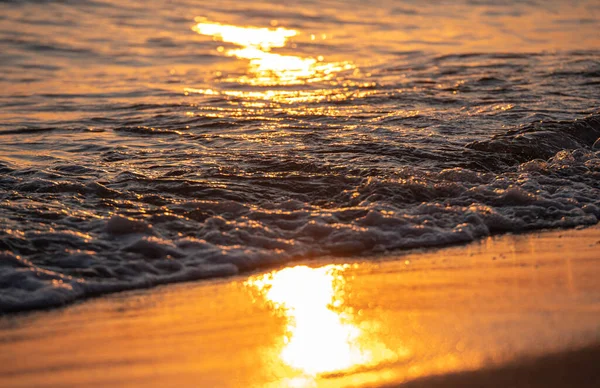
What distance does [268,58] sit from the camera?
402 inches

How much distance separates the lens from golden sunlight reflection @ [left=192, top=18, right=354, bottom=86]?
8883mm

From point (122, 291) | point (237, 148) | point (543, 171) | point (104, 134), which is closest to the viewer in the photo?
point (122, 291)

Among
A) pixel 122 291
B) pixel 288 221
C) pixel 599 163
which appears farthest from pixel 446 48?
pixel 122 291

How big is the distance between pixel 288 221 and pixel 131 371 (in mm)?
1619

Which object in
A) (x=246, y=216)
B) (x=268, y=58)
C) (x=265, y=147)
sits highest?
(x=268, y=58)

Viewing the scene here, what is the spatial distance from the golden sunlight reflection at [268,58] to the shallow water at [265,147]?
Result: 0.05 m

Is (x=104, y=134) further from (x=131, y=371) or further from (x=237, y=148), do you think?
(x=131, y=371)

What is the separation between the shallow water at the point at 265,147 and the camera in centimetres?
376

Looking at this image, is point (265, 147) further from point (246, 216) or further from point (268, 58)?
point (268, 58)

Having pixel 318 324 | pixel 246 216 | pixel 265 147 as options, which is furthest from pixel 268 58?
pixel 318 324

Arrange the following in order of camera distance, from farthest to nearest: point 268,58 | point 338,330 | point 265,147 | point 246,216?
1. point 268,58
2. point 265,147
3. point 246,216
4. point 338,330

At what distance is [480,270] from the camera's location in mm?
3484

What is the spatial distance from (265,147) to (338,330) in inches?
115

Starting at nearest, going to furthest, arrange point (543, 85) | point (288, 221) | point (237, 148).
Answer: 1. point (288, 221)
2. point (237, 148)
3. point (543, 85)
